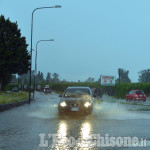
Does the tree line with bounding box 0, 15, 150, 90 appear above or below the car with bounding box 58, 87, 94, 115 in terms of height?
above

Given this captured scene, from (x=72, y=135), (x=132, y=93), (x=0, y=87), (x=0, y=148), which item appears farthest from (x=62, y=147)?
(x=0, y=87)

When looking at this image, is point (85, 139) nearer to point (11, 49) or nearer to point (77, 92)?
point (77, 92)

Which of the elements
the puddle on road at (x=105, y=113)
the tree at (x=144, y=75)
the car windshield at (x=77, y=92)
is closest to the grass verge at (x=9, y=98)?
the puddle on road at (x=105, y=113)

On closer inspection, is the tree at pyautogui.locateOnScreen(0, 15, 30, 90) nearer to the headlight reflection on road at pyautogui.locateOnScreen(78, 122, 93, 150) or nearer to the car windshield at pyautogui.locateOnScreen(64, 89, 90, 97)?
the car windshield at pyautogui.locateOnScreen(64, 89, 90, 97)

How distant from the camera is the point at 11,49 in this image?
198 ft

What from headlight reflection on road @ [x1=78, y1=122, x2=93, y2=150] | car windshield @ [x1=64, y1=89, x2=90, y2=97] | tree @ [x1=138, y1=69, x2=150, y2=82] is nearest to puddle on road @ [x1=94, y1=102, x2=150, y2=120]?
car windshield @ [x1=64, y1=89, x2=90, y2=97]

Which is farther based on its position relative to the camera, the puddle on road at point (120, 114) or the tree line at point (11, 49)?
the tree line at point (11, 49)

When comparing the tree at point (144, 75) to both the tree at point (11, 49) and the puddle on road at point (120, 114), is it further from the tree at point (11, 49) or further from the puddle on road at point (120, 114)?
the puddle on road at point (120, 114)

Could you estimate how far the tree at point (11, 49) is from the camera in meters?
59.4

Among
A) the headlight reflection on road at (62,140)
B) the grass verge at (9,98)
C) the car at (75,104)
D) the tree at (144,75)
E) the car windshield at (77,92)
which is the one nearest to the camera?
the headlight reflection on road at (62,140)

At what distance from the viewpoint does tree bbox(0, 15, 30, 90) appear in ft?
195

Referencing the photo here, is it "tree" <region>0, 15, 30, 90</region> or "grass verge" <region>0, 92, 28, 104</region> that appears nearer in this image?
"grass verge" <region>0, 92, 28, 104</region>

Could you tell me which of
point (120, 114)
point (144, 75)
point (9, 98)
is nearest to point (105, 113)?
point (120, 114)

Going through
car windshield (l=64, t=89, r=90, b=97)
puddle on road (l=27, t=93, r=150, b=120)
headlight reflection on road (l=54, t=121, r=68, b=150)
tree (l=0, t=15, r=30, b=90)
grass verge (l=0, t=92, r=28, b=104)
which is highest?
tree (l=0, t=15, r=30, b=90)
